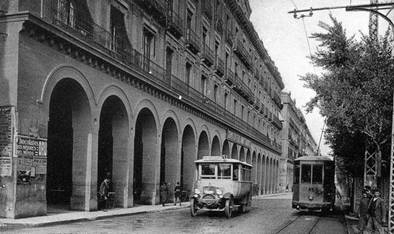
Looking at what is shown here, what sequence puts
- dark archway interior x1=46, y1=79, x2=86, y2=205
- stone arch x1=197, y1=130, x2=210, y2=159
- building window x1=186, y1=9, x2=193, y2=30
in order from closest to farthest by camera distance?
dark archway interior x1=46, y1=79, x2=86, y2=205 → building window x1=186, y1=9, x2=193, y2=30 → stone arch x1=197, y1=130, x2=210, y2=159

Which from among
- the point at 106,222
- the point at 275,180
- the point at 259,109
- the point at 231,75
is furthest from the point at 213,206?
the point at 275,180

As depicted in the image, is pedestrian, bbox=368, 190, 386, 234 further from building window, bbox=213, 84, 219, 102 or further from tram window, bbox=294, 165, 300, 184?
building window, bbox=213, 84, 219, 102

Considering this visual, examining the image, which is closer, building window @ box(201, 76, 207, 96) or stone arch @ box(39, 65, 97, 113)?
stone arch @ box(39, 65, 97, 113)

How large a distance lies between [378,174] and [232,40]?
2602cm

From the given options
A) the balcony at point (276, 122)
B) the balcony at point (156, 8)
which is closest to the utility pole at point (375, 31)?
the balcony at point (156, 8)

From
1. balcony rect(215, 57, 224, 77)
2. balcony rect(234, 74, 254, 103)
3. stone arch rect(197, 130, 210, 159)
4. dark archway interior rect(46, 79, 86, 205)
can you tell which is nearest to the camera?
dark archway interior rect(46, 79, 86, 205)

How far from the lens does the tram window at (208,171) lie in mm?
19781

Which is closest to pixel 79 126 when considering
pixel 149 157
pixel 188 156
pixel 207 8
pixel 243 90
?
pixel 149 157

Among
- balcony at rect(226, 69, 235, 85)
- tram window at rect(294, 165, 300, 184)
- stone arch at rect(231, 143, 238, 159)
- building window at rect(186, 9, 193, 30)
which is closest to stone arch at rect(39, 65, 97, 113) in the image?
tram window at rect(294, 165, 300, 184)

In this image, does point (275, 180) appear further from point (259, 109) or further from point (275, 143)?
point (259, 109)

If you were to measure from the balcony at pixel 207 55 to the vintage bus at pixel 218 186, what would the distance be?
1296 centimetres

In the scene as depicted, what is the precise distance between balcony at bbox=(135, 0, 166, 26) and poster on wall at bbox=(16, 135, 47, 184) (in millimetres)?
10008

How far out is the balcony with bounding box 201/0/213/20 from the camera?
33366 mm

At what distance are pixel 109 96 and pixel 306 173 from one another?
10346 mm
